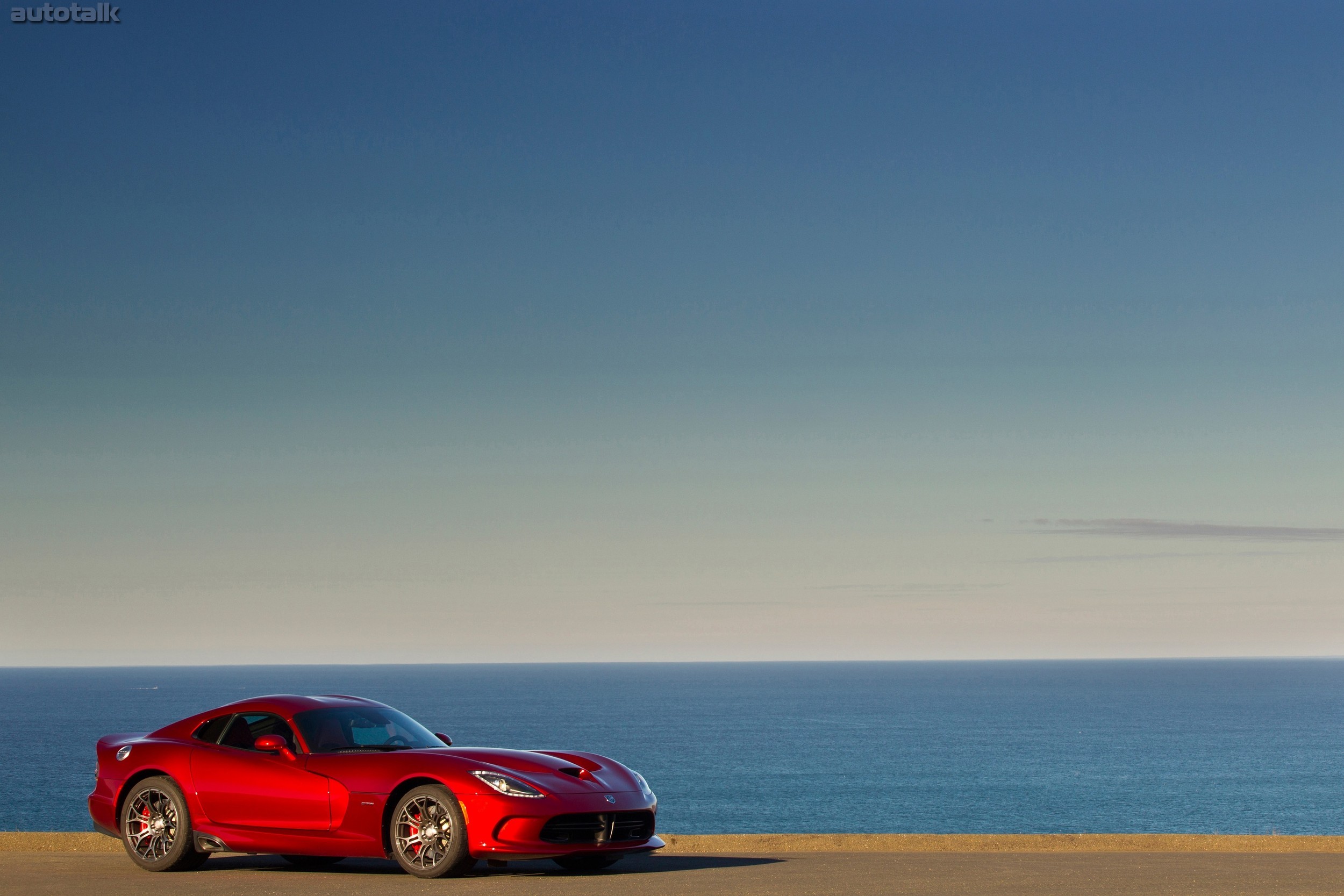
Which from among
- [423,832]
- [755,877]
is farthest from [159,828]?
[755,877]

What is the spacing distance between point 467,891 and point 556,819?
3.21 feet

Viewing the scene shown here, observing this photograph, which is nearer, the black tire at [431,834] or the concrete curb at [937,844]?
the black tire at [431,834]

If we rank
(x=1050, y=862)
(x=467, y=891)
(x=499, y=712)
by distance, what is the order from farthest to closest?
1. (x=499, y=712)
2. (x=1050, y=862)
3. (x=467, y=891)

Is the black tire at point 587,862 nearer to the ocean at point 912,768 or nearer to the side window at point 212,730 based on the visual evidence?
the side window at point 212,730

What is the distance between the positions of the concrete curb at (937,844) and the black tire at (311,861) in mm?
2847

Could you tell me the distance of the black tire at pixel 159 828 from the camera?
10531 mm

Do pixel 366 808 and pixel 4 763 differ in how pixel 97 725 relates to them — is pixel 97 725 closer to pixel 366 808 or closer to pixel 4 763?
pixel 4 763

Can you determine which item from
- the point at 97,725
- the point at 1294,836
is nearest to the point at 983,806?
the point at 1294,836

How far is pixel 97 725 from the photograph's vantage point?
573 ft

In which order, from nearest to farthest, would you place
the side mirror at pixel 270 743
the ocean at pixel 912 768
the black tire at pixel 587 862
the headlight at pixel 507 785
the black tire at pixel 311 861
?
the headlight at pixel 507 785 → the side mirror at pixel 270 743 → the black tire at pixel 587 862 → the black tire at pixel 311 861 → the ocean at pixel 912 768

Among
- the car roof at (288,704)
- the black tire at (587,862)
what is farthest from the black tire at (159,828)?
the black tire at (587,862)

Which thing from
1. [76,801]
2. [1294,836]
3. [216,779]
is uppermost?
[216,779]

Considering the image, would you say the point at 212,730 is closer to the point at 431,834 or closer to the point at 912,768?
the point at 431,834

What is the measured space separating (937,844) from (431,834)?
22.5ft
